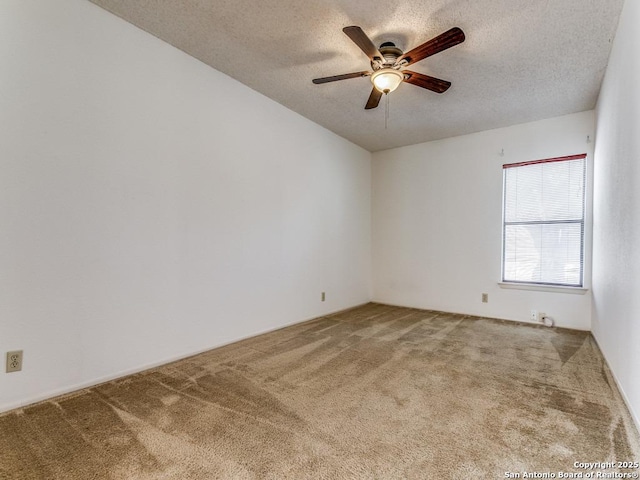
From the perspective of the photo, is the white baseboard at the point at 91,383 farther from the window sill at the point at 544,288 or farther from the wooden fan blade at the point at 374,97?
the window sill at the point at 544,288

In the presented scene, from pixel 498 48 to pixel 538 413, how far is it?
2.71 meters

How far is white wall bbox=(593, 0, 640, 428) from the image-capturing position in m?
1.83

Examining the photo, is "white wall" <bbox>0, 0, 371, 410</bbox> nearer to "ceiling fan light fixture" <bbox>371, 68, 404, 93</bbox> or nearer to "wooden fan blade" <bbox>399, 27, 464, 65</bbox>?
"ceiling fan light fixture" <bbox>371, 68, 404, 93</bbox>

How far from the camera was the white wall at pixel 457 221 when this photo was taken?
3962 millimetres

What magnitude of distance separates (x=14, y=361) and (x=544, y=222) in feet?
17.4

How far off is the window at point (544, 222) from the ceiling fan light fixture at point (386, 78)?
104 inches

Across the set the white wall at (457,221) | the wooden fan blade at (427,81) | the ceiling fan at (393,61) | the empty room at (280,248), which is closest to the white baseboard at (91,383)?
the empty room at (280,248)

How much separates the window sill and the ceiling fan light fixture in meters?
3.17

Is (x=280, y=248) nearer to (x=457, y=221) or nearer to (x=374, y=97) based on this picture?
(x=374, y=97)

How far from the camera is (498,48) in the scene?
258 centimetres

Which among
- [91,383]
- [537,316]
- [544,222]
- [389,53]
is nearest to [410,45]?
[389,53]

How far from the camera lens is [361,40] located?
203 centimetres

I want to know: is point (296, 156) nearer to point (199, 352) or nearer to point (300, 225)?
point (300, 225)

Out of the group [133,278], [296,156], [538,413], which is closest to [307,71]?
[296,156]
